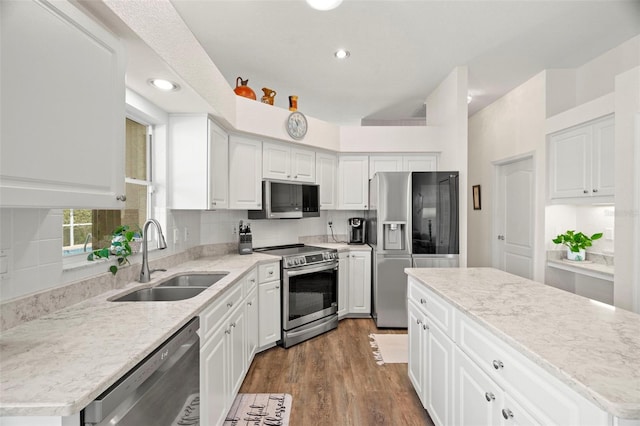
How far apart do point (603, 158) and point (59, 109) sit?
3994mm

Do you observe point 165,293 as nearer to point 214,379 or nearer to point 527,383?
point 214,379

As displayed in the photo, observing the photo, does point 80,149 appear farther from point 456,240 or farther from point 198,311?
point 456,240

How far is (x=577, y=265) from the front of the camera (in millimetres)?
3273

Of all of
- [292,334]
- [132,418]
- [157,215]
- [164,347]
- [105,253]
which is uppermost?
[157,215]

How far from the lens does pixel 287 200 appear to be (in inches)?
141

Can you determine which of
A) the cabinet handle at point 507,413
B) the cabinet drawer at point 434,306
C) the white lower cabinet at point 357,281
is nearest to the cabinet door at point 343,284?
the white lower cabinet at point 357,281

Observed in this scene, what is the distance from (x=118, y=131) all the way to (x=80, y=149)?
0.73 feet

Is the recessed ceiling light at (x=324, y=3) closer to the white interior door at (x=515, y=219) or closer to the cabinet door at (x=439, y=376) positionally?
the cabinet door at (x=439, y=376)

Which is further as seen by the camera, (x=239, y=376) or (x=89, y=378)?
(x=239, y=376)

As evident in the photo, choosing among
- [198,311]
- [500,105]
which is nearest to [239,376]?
[198,311]

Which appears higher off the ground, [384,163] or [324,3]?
[324,3]

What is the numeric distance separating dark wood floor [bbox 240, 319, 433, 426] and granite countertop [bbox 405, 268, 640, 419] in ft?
3.22

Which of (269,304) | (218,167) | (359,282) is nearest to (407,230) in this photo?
(359,282)

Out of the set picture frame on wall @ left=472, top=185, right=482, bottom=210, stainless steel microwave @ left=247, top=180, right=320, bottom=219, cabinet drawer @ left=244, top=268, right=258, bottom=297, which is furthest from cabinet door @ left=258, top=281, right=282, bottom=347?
picture frame on wall @ left=472, top=185, right=482, bottom=210
